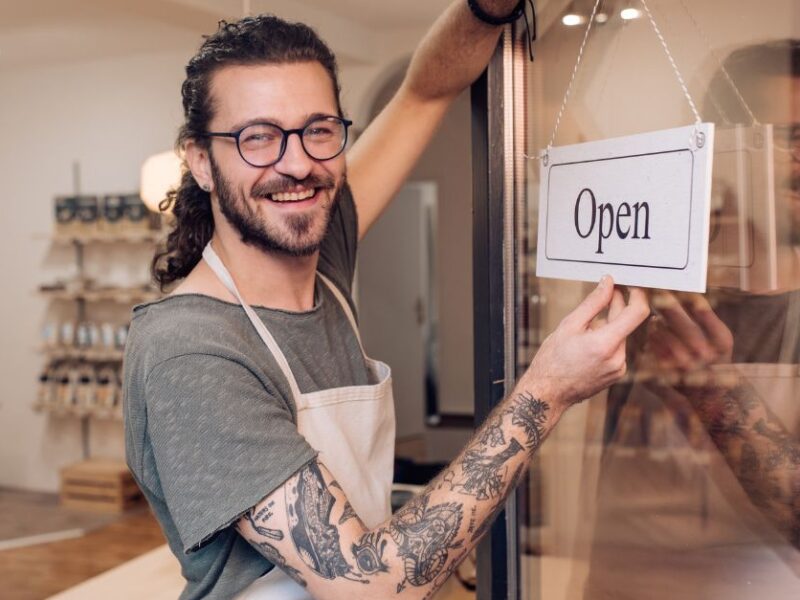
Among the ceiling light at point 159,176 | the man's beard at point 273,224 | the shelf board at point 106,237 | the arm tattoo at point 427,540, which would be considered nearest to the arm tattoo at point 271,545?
the arm tattoo at point 427,540

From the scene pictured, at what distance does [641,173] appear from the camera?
2.57 ft

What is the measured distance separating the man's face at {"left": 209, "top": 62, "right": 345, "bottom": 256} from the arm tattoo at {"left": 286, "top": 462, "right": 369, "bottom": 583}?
350 millimetres

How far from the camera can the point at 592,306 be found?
855 millimetres

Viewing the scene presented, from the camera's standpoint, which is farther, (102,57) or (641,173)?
(102,57)

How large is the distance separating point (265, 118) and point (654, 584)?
726mm

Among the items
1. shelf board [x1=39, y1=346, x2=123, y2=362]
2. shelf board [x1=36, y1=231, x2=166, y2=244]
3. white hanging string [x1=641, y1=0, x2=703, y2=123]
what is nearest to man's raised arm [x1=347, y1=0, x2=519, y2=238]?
white hanging string [x1=641, y1=0, x2=703, y2=123]

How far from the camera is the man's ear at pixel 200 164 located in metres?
1.21

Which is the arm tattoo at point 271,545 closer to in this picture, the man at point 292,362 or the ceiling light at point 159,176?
the man at point 292,362

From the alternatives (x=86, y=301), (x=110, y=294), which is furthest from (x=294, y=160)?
(x=86, y=301)

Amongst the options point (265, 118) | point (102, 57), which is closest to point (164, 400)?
point (265, 118)

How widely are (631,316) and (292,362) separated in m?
0.50

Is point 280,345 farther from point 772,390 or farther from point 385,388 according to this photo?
point 772,390

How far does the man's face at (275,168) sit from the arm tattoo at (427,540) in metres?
0.40

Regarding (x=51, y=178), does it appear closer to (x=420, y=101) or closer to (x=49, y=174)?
(x=49, y=174)
